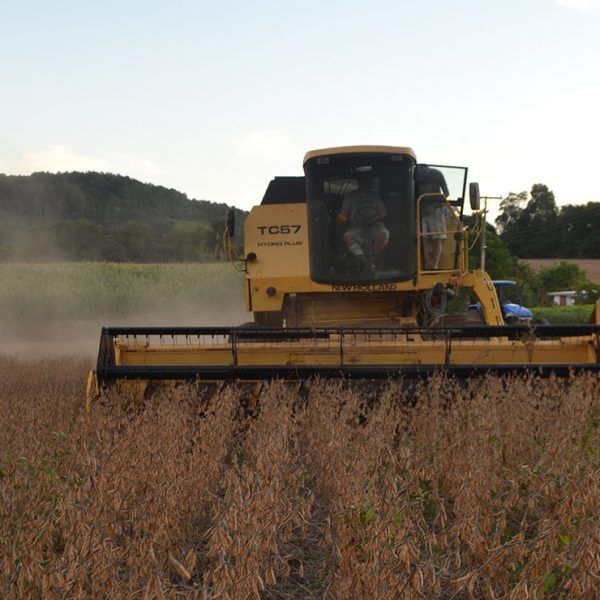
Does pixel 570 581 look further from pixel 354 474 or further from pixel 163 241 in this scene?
pixel 163 241

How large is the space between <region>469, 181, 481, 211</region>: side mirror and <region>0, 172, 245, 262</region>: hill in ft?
72.1

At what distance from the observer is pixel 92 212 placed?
6359 centimetres

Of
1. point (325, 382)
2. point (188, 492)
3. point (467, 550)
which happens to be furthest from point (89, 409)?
point (467, 550)

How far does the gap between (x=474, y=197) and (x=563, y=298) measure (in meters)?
38.3

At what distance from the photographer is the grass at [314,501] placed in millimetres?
2182

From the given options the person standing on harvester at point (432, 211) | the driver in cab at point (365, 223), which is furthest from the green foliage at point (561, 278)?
the driver in cab at point (365, 223)

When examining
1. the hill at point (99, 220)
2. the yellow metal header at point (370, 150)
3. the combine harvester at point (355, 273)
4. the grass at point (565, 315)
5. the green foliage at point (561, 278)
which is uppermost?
the hill at point (99, 220)

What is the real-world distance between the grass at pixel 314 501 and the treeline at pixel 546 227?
6203 centimetres

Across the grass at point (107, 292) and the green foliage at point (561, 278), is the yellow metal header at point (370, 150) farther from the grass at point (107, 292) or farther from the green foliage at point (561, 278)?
the green foliage at point (561, 278)

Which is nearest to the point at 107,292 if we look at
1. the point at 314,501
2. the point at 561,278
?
the point at 314,501

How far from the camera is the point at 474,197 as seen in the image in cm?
691

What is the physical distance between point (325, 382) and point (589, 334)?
1987mm

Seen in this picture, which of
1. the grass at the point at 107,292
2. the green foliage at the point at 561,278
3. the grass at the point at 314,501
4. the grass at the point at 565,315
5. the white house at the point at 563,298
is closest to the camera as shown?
the grass at the point at 314,501

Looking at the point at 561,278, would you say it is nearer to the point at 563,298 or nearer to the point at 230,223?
the point at 563,298
